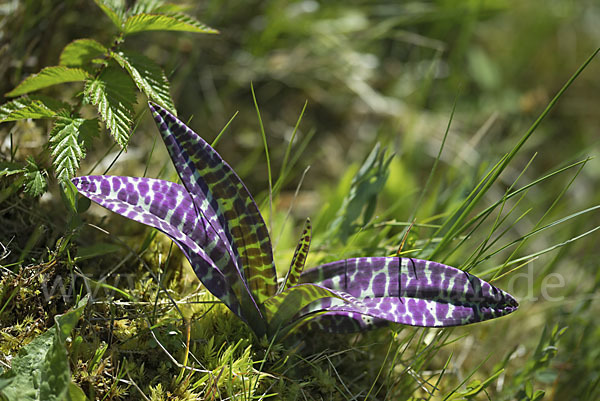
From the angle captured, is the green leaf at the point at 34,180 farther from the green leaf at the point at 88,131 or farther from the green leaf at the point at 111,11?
the green leaf at the point at 111,11

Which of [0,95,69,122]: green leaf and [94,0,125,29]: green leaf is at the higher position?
[94,0,125,29]: green leaf

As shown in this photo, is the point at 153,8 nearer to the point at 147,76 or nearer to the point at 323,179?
the point at 147,76

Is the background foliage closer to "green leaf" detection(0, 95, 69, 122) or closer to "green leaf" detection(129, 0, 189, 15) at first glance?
"green leaf" detection(0, 95, 69, 122)

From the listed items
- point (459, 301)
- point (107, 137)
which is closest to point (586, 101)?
point (459, 301)

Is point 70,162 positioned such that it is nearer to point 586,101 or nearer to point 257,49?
point 257,49

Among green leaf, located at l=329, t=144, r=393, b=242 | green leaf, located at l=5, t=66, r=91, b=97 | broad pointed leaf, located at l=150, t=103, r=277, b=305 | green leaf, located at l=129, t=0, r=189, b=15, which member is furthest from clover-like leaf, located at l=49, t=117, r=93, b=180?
green leaf, located at l=329, t=144, r=393, b=242

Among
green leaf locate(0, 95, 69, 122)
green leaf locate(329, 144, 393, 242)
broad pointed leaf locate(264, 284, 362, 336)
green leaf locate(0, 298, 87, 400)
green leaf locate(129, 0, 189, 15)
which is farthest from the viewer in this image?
green leaf locate(329, 144, 393, 242)

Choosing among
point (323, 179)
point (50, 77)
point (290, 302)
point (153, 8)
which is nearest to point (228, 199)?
point (290, 302)
